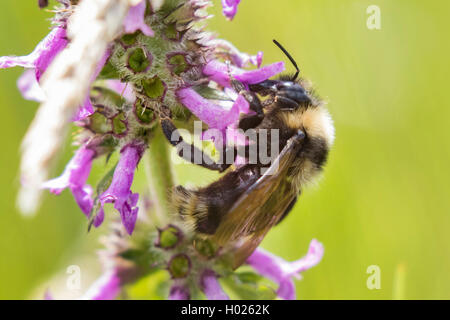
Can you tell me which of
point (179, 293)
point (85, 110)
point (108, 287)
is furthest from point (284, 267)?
point (85, 110)

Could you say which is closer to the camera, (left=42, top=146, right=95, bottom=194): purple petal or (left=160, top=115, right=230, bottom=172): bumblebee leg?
(left=160, top=115, right=230, bottom=172): bumblebee leg

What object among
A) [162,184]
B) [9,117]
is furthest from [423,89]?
[9,117]

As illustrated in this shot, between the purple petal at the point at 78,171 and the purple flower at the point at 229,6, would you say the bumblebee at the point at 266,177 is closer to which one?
the purple flower at the point at 229,6

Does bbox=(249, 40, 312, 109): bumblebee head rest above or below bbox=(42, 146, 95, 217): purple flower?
above

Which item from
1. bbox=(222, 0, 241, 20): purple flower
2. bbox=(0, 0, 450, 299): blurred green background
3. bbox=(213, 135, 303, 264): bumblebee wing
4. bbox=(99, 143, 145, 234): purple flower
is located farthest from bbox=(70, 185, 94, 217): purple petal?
bbox=(0, 0, 450, 299): blurred green background

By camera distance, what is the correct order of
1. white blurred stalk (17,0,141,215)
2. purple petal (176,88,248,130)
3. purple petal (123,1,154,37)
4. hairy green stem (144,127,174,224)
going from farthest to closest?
hairy green stem (144,127,174,224)
purple petal (176,88,248,130)
purple petal (123,1,154,37)
white blurred stalk (17,0,141,215)

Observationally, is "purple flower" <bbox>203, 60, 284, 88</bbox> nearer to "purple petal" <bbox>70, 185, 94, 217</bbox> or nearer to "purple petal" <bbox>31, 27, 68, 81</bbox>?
"purple petal" <bbox>31, 27, 68, 81</bbox>

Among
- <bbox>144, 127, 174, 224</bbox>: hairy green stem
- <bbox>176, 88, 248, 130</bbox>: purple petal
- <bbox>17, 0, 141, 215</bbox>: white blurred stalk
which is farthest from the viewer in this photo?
<bbox>144, 127, 174, 224</bbox>: hairy green stem
